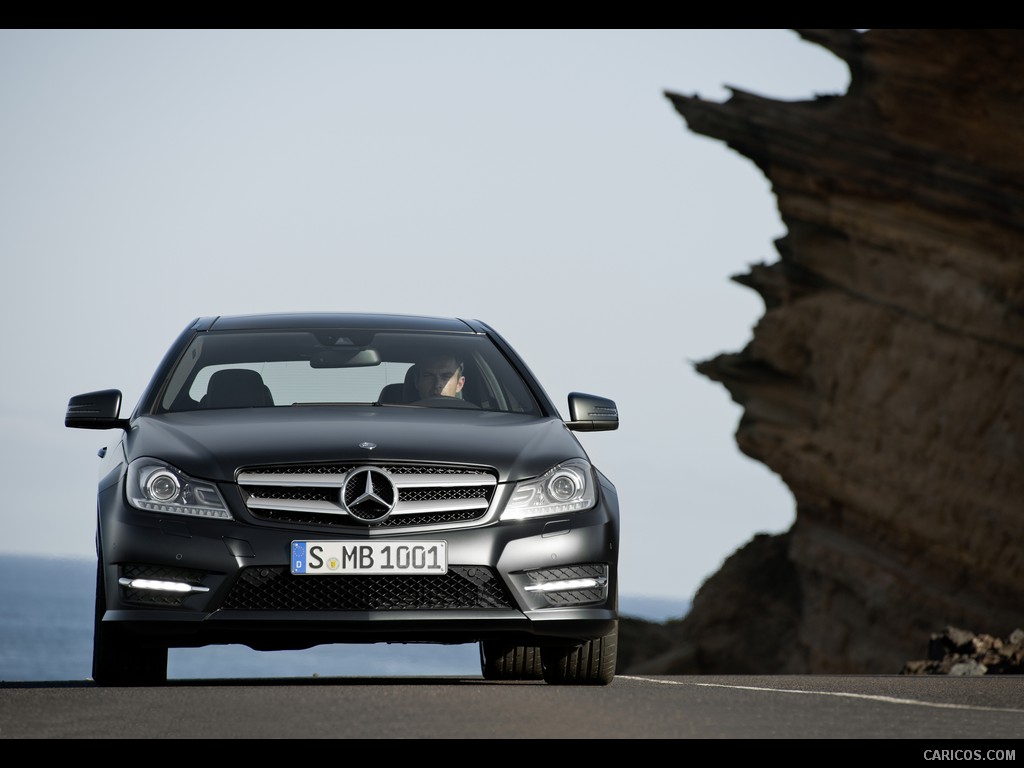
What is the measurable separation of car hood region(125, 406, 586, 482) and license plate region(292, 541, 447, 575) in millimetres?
368

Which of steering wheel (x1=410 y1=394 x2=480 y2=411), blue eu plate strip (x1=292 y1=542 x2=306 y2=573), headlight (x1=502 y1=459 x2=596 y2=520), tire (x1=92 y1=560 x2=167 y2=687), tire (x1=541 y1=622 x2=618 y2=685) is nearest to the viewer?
blue eu plate strip (x1=292 y1=542 x2=306 y2=573)

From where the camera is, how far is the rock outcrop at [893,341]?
2405 cm

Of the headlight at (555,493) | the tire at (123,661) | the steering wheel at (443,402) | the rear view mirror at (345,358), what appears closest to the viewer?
the headlight at (555,493)

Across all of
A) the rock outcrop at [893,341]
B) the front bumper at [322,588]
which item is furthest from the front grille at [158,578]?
the rock outcrop at [893,341]

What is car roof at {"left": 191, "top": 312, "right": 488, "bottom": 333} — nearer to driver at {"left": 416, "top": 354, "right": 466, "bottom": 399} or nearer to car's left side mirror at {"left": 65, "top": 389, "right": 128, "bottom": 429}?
driver at {"left": 416, "top": 354, "right": 466, "bottom": 399}

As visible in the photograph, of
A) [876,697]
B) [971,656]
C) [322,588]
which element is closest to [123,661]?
[322,588]

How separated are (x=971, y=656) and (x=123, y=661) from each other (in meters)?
6.92

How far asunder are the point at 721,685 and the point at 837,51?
18.7 metres

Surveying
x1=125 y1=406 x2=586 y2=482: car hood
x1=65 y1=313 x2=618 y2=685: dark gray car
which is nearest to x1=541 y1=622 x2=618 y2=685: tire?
x1=65 y1=313 x2=618 y2=685: dark gray car

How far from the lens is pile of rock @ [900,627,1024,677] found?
1198 cm

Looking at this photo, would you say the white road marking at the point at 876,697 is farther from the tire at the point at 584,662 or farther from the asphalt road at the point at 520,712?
the tire at the point at 584,662

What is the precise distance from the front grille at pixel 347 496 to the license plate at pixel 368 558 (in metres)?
0.10
